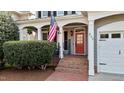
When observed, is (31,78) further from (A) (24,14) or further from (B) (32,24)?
(A) (24,14)

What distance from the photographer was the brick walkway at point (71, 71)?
927 cm

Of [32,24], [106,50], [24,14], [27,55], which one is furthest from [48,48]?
[24,14]

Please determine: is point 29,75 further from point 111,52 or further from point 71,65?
point 111,52

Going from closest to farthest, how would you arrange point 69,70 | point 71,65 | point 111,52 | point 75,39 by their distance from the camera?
point 111,52
point 69,70
point 71,65
point 75,39

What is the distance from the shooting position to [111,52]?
10406mm

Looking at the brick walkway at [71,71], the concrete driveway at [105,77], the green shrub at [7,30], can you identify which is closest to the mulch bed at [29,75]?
the brick walkway at [71,71]

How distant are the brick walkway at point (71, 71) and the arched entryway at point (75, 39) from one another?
3.26 meters

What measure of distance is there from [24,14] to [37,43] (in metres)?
12.7

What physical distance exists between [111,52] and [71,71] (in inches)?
117

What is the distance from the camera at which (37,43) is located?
1034cm

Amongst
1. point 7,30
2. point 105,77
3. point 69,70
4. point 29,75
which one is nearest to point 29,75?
point 29,75

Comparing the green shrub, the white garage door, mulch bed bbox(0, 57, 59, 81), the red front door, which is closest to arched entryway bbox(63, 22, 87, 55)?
the red front door

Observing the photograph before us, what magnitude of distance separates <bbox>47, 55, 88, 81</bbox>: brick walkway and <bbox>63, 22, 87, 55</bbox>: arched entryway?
3.26 m

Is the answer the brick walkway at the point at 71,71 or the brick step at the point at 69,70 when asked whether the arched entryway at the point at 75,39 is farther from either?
the brick step at the point at 69,70
